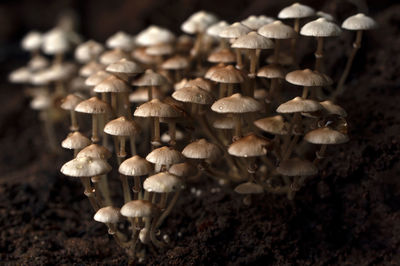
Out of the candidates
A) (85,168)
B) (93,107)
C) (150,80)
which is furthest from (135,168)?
(150,80)

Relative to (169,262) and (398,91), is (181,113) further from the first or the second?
(398,91)

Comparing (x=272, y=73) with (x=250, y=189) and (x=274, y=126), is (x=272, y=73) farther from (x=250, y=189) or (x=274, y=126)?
(x=250, y=189)

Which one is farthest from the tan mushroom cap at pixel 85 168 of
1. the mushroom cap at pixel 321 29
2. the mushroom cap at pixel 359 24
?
the mushroom cap at pixel 359 24

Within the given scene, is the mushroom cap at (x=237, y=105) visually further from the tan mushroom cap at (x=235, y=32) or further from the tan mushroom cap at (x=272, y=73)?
the tan mushroom cap at (x=235, y=32)

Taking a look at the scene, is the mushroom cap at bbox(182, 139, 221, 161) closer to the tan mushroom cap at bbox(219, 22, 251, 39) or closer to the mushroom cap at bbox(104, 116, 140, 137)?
the mushroom cap at bbox(104, 116, 140, 137)

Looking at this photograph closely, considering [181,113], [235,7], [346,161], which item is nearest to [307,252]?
[346,161]
